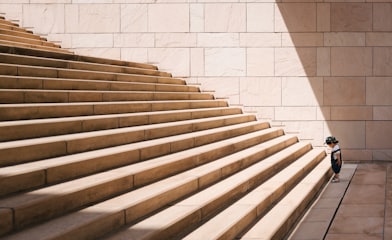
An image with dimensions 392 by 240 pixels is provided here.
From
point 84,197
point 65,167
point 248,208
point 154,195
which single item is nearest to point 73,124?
point 65,167

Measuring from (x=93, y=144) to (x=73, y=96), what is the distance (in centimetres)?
160

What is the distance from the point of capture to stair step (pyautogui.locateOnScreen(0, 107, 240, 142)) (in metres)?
5.11

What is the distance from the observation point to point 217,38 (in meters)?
13.4

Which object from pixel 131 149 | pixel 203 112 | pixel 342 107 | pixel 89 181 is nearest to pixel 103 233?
pixel 89 181

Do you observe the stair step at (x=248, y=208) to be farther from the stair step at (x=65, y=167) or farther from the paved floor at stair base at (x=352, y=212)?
the stair step at (x=65, y=167)

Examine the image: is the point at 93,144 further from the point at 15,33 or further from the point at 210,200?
the point at 15,33

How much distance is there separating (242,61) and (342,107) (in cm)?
301

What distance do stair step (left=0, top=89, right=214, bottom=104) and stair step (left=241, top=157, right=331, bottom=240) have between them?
10.7ft

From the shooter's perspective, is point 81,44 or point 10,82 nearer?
point 10,82

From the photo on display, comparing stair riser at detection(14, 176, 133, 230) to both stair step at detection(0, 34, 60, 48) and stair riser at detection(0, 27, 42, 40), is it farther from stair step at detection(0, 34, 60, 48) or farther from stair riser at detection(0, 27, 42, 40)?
stair riser at detection(0, 27, 42, 40)

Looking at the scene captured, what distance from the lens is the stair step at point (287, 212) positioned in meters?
5.69

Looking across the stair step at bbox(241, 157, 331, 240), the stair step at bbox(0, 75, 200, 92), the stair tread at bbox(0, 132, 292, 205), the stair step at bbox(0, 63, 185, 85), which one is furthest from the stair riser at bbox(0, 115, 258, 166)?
the stair step at bbox(0, 63, 185, 85)

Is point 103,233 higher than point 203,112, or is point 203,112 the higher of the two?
point 203,112

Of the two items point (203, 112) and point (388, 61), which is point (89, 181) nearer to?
point (203, 112)
